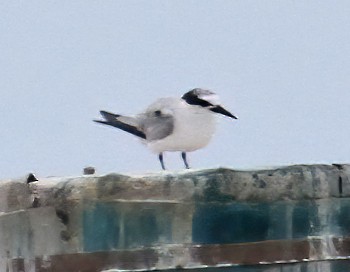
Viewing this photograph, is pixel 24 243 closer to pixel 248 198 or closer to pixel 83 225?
pixel 83 225

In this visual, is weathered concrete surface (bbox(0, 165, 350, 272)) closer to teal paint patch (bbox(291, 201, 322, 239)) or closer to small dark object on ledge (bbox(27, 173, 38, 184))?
teal paint patch (bbox(291, 201, 322, 239))

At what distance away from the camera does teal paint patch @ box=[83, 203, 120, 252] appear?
497 cm

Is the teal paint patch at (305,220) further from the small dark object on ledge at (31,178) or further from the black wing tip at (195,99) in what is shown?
the black wing tip at (195,99)

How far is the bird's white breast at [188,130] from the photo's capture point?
346 inches

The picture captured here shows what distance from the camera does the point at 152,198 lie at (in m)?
4.95

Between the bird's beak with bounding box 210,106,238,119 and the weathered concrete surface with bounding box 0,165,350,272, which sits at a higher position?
the bird's beak with bounding box 210,106,238,119

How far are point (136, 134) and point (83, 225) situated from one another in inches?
181

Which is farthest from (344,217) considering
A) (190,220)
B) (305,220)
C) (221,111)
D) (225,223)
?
(221,111)

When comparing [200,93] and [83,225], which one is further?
[200,93]

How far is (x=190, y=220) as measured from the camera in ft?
16.3

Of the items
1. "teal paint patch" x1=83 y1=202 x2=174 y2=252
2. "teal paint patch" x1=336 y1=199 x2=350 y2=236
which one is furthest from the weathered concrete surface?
"teal paint patch" x1=336 y1=199 x2=350 y2=236

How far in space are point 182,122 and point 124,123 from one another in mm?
876

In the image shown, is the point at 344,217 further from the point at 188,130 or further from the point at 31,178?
the point at 188,130

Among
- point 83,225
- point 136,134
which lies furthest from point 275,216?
point 136,134
